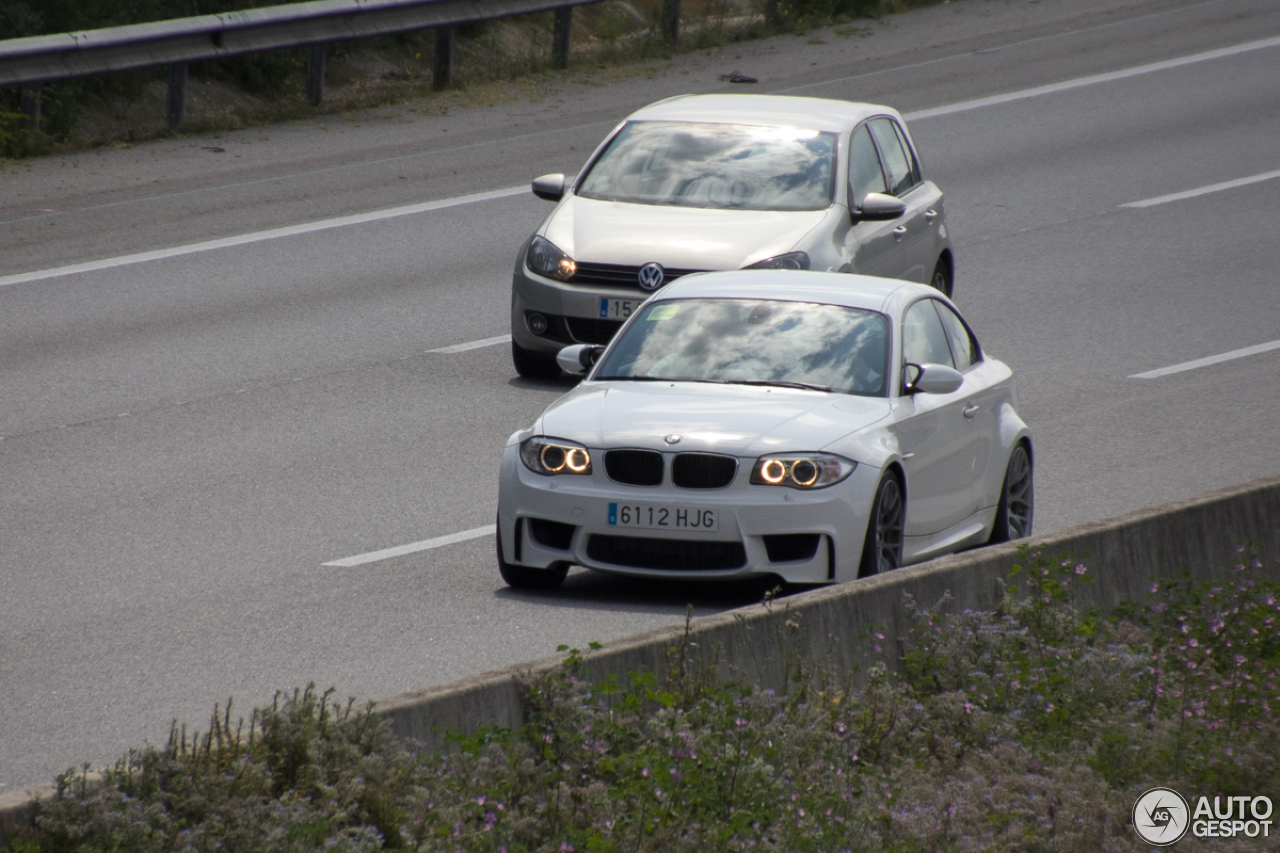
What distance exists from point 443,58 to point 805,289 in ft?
45.4

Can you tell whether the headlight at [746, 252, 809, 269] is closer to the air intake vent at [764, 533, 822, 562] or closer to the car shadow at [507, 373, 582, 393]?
the car shadow at [507, 373, 582, 393]

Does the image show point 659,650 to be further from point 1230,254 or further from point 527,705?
point 1230,254

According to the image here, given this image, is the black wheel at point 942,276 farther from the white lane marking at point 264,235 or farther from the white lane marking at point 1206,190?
the white lane marking at point 264,235

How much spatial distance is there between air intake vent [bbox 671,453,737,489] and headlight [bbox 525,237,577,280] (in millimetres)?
4935

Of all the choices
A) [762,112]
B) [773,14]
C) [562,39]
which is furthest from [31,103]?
[773,14]

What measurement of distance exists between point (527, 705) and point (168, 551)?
4.09 metres

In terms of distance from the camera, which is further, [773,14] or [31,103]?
[773,14]

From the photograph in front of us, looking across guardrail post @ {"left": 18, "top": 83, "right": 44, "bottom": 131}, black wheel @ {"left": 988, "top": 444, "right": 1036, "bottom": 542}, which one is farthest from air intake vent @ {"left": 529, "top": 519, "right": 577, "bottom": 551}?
guardrail post @ {"left": 18, "top": 83, "right": 44, "bottom": 131}

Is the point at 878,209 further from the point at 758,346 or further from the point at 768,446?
the point at 768,446

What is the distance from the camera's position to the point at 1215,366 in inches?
566

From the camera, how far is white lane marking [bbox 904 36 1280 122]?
23.4 metres

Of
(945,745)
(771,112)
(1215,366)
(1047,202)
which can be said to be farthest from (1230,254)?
(945,745)

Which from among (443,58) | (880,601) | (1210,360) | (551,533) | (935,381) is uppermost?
(935,381)

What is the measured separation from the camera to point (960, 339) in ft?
35.3
